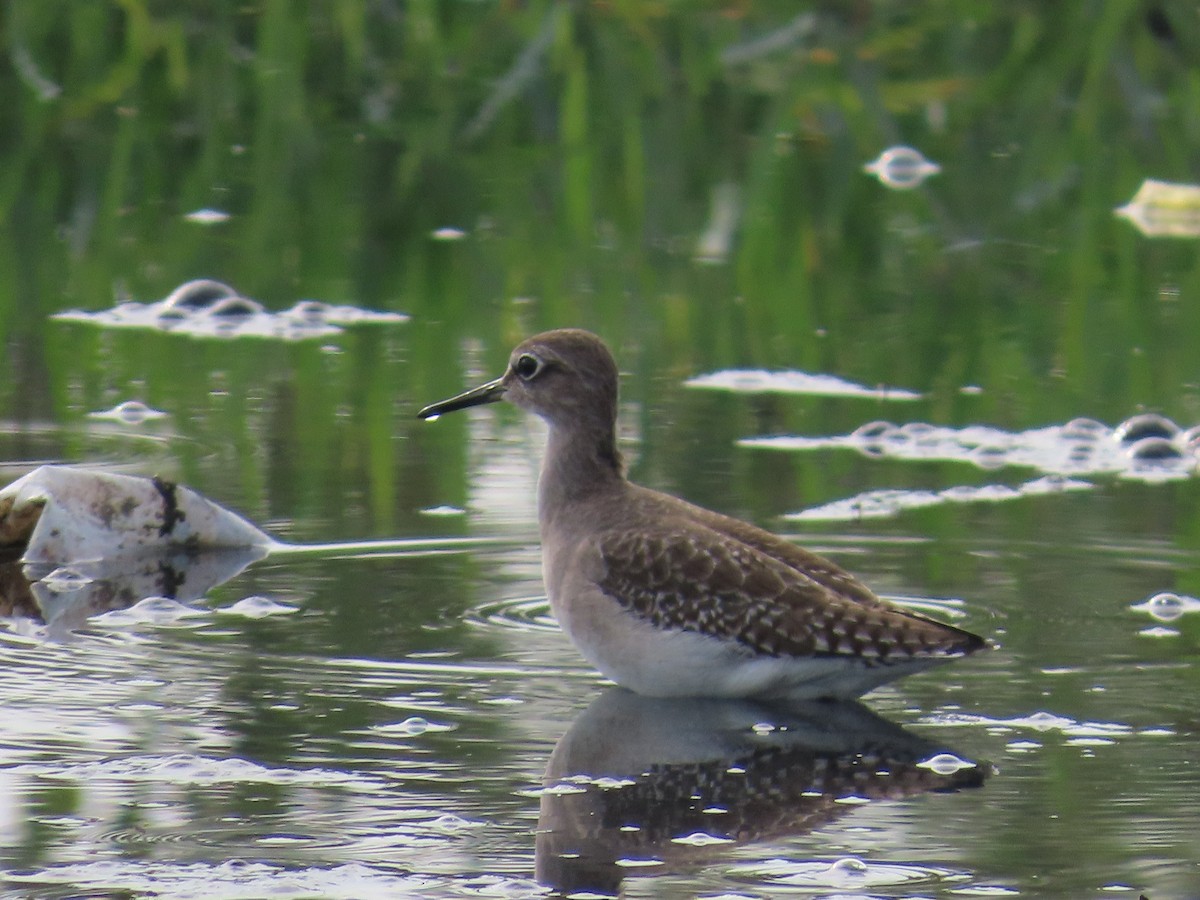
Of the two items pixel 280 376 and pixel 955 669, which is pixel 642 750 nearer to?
pixel 955 669

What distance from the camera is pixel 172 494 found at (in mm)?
7215

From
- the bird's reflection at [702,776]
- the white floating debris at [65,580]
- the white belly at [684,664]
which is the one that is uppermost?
the white floating debris at [65,580]

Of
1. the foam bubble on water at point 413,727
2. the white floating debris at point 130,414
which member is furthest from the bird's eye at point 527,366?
the white floating debris at point 130,414

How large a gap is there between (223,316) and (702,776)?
5.31 metres

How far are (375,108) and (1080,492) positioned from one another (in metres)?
7.26

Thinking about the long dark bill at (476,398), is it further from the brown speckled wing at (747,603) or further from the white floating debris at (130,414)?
the white floating debris at (130,414)

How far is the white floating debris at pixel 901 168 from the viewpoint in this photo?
42.8ft

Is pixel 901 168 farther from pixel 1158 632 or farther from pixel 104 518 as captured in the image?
pixel 1158 632

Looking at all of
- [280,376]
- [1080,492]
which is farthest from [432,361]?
[1080,492]

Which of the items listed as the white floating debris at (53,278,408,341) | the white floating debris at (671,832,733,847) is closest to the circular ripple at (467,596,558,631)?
the white floating debris at (671,832,733,847)

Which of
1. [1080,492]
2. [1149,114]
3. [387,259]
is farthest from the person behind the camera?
[1149,114]

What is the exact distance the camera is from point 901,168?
1330 cm

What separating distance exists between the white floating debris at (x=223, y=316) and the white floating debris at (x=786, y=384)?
1517 millimetres

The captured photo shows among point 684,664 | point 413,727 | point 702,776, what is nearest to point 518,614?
point 684,664
